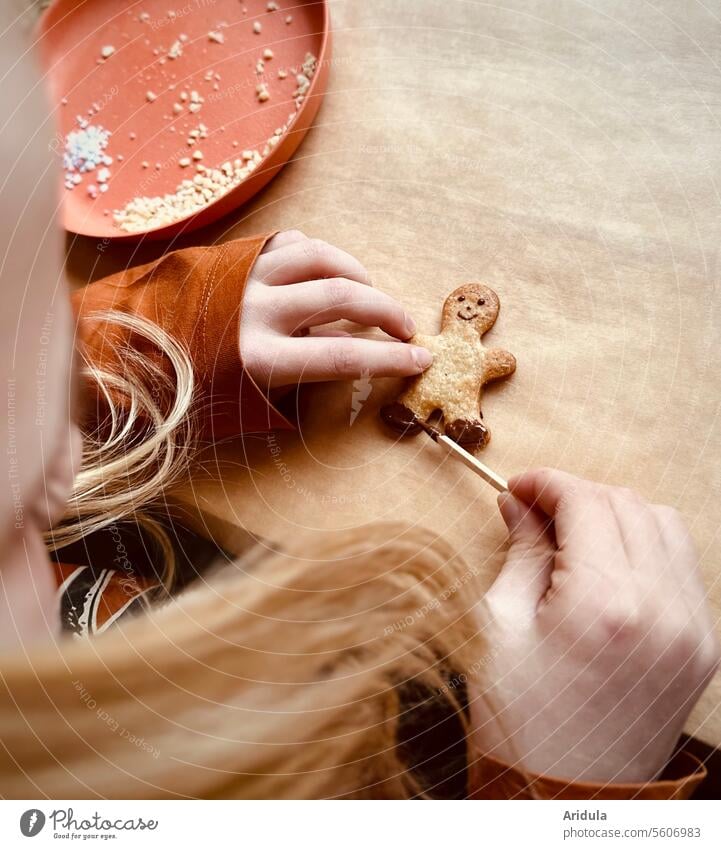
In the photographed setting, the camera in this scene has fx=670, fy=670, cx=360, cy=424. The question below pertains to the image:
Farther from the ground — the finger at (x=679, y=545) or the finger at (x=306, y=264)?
the finger at (x=306, y=264)

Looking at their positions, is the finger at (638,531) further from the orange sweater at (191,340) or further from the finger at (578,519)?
the orange sweater at (191,340)

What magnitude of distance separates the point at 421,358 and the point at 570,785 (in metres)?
0.28

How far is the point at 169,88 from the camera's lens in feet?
1.84

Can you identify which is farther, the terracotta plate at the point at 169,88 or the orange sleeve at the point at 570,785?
the terracotta plate at the point at 169,88

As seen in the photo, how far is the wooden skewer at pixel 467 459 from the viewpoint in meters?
0.45

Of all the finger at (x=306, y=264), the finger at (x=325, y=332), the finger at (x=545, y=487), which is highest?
the finger at (x=306, y=264)

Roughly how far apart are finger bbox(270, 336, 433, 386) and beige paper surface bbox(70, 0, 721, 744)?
3cm

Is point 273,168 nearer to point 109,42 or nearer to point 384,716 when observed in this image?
point 109,42

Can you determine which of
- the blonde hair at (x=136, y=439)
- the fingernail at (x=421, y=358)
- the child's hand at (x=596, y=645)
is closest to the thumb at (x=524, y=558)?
the child's hand at (x=596, y=645)

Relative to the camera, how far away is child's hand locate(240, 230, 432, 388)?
18.1 inches

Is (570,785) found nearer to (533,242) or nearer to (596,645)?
(596,645)

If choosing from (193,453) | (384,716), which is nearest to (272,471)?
(193,453)

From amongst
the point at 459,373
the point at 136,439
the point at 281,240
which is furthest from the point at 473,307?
the point at 136,439

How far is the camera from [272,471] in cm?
49
